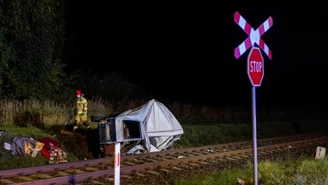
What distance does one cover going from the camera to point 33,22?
20.6 metres

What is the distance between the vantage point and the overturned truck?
14.0 metres

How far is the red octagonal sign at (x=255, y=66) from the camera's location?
902 centimetres

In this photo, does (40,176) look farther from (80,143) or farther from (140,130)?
(80,143)

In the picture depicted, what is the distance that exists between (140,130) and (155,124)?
0.81 m

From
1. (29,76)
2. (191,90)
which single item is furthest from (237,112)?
(29,76)

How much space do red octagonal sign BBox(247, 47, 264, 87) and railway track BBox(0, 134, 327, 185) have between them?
3.34 meters

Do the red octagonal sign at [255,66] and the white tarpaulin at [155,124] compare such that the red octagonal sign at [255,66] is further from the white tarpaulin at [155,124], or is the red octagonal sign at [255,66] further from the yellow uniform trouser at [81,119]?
the yellow uniform trouser at [81,119]

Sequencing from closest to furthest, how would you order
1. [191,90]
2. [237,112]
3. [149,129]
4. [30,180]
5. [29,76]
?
[30,180], [149,129], [29,76], [237,112], [191,90]

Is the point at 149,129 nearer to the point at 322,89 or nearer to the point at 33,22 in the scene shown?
the point at 33,22

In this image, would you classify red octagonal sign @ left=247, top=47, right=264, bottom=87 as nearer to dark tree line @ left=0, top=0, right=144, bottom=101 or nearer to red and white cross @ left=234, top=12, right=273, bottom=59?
red and white cross @ left=234, top=12, right=273, bottom=59

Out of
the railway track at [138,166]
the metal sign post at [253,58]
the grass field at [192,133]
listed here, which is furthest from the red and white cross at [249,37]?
the railway track at [138,166]

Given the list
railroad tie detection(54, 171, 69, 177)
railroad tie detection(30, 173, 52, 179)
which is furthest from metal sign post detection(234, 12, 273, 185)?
railroad tie detection(30, 173, 52, 179)

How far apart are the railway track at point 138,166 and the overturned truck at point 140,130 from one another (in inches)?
29.2

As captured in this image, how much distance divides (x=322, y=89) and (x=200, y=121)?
2821 centimetres
